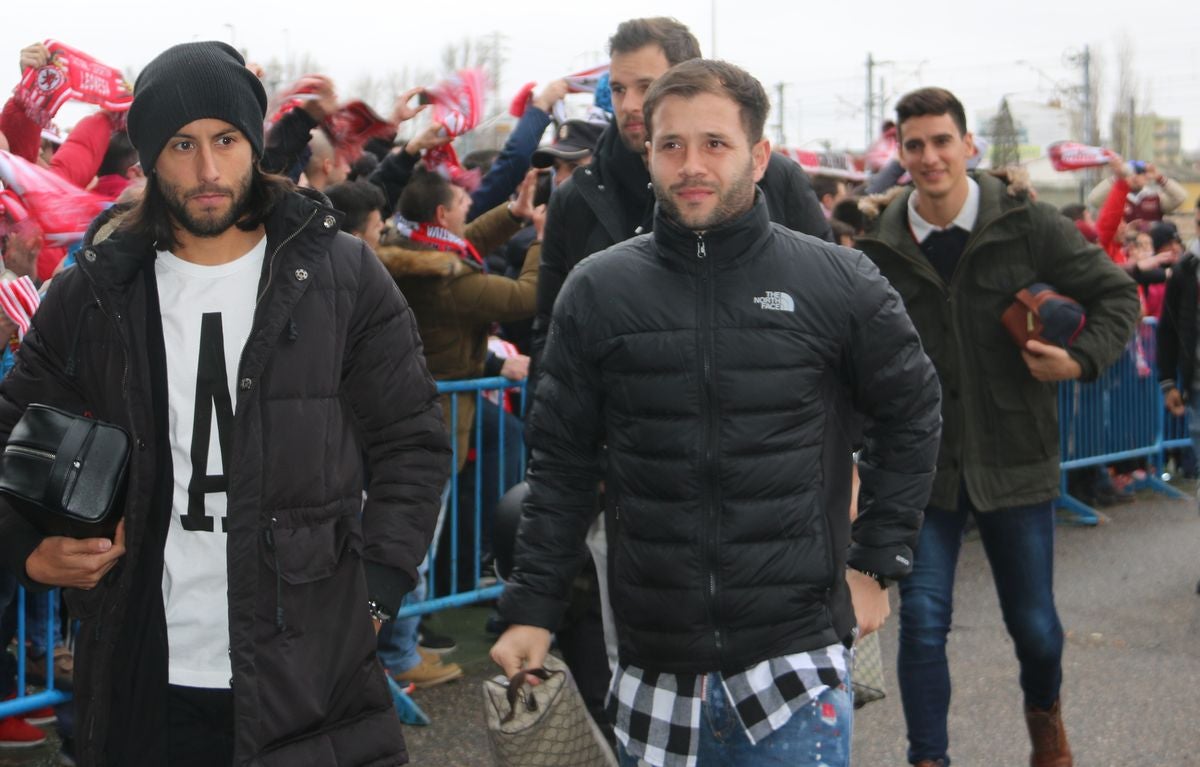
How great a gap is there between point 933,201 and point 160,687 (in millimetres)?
3012

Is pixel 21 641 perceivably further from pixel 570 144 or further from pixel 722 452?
pixel 722 452

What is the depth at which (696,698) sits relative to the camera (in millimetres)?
2969

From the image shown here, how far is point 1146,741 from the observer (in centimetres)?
547

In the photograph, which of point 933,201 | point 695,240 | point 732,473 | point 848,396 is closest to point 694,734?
point 732,473

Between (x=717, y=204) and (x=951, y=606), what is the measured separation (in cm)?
205

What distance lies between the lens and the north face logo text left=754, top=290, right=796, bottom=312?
2965mm

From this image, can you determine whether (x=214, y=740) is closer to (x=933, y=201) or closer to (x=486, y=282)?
(x=933, y=201)

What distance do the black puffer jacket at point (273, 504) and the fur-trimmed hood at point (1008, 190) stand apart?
8.14ft

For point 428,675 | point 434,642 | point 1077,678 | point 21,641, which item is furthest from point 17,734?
point 1077,678

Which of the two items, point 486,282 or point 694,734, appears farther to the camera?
point 486,282

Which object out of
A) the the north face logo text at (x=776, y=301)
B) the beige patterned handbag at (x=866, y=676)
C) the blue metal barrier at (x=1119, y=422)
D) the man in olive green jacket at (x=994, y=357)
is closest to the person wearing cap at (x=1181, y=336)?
the blue metal barrier at (x=1119, y=422)

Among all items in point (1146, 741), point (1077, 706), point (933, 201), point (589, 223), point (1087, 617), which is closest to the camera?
point (589, 223)

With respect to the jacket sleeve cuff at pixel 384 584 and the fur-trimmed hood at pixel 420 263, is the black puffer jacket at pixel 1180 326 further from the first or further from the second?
the jacket sleeve cuff at pixel 384 584

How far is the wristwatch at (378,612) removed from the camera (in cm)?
298
